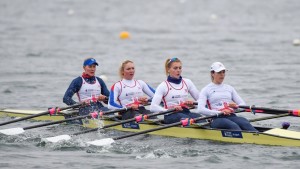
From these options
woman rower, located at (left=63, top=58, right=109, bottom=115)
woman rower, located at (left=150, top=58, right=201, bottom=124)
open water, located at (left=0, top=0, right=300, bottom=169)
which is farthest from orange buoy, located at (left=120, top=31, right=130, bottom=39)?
woman rower, located at (left=150, top=58, right=201, bottom=124)

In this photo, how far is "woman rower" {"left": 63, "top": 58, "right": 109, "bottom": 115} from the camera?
14.5 metres

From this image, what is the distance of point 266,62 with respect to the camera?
79.6 ft

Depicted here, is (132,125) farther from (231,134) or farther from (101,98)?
(231,134)

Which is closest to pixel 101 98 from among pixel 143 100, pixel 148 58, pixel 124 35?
pixel 143 100

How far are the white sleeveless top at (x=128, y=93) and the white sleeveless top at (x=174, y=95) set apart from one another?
0.95 m

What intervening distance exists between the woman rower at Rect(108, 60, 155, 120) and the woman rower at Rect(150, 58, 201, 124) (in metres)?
0.69

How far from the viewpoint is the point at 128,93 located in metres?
14.2

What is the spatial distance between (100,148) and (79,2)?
43.7m

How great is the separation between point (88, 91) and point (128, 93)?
1.02m

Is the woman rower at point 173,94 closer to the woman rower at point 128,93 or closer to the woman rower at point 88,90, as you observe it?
the woman rower at point 128,93

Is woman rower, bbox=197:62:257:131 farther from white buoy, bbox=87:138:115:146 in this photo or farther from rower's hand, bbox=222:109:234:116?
white buoy, bbox=87:138:115:146

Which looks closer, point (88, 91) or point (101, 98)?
point (101, 98)

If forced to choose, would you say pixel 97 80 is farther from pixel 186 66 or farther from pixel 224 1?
pixel 224 1

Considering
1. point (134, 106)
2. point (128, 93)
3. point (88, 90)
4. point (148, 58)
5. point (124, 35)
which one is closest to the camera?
point (134, 106)
